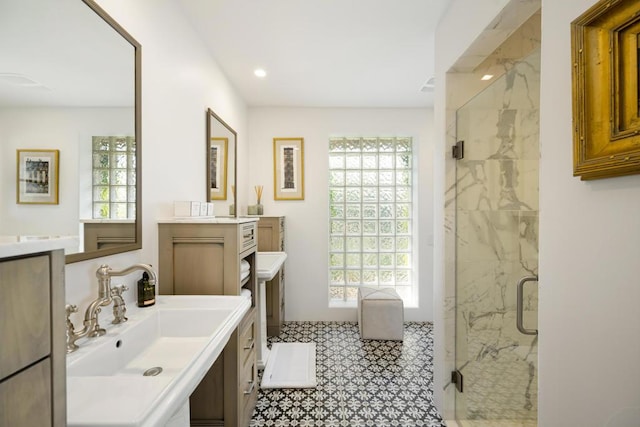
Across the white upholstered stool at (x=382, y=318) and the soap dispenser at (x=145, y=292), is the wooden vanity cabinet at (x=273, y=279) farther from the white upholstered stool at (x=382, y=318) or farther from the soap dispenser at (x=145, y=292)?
the soap dispenser at (x=145, y=292)

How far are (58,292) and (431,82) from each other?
3.26 m

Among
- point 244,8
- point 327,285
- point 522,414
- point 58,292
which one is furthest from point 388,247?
point 58,292

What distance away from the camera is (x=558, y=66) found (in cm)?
96

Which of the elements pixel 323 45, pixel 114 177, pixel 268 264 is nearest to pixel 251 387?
pixel 268 264

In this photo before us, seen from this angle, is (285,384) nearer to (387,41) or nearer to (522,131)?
(522,131)

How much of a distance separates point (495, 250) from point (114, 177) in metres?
2.14

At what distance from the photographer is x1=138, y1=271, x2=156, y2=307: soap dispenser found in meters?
1.44

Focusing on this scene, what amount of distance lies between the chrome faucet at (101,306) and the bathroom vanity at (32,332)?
0.64m

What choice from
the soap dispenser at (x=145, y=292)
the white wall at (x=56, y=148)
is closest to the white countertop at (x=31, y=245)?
the white wall at (x=56, y=148)

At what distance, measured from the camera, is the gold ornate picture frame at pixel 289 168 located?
11.9 feet

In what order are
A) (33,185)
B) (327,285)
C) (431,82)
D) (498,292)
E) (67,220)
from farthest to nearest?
(327,285), (431,82), (498,292), (67,220), (33,185)

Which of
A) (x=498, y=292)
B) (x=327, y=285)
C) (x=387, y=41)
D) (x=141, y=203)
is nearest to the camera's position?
(x=141, y=203)

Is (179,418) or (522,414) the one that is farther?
(522,414)

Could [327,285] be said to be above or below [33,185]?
below
